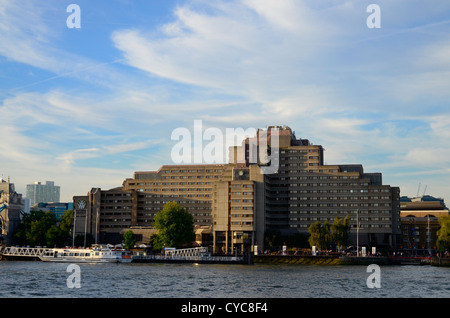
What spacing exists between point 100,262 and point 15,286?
85031 mm

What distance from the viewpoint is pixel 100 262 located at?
16525 centimetres

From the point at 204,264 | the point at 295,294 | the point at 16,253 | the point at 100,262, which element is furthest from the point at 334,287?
the point at 16,253

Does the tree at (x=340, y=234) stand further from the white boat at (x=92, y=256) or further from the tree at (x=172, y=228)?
the white boat at (x=92, y=256)

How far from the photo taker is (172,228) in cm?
19362

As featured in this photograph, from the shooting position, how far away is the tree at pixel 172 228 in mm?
194125

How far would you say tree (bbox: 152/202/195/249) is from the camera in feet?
637

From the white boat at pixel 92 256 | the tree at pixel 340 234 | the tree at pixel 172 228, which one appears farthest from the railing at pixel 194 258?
the tree at pixel 340 234

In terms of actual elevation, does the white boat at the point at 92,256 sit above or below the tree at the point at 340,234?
below

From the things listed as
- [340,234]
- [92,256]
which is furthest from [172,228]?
[340,234]

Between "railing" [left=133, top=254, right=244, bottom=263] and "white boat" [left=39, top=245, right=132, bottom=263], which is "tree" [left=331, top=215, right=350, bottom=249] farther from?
"white boat" [left=39, top=245, right=132, bottom=263]

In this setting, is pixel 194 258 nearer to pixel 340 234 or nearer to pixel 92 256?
pixel 92 256

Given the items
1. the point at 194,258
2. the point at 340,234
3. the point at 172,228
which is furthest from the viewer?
the point at 172,228

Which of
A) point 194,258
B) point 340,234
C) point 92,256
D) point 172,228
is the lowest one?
point 194,258
